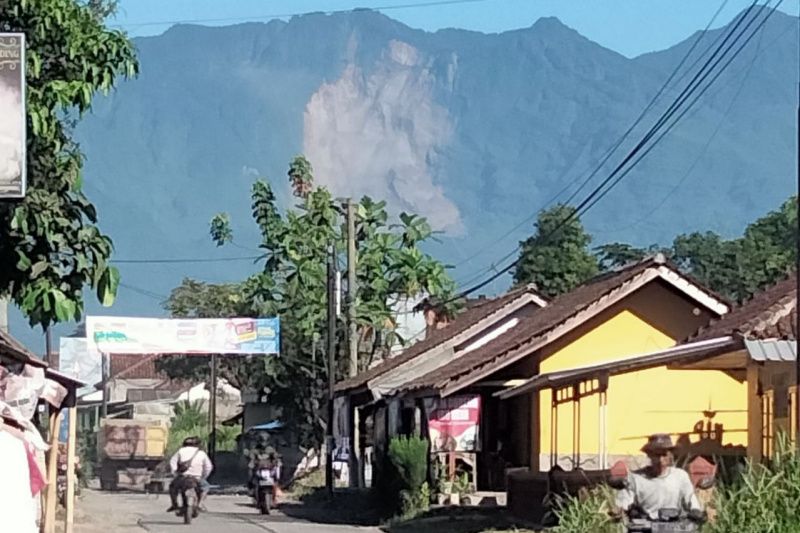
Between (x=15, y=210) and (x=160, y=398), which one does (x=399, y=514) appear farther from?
(x=160, y=398)

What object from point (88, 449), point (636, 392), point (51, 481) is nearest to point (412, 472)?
point (636, 392)

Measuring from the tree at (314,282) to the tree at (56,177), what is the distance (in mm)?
34137

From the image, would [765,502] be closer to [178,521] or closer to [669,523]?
[669,523]

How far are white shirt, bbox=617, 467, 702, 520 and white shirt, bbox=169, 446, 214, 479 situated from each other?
16841 mm

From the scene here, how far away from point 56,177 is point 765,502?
646 cm

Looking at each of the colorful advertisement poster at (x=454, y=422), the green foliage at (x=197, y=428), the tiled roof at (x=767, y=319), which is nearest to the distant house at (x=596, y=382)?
the colorful advertisement poster at (x=454, y=422)

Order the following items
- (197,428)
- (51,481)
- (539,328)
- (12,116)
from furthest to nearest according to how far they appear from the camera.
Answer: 1. (197,428)
2. (539,328)
3. (51,481)
4. (12,116)

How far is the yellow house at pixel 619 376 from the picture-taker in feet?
94.1

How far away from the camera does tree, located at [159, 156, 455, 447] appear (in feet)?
169

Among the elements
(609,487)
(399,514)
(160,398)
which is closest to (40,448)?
(609,487)

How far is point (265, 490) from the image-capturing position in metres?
36.4

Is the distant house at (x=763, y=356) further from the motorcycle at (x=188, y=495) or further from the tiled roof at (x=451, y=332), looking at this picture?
the tiled roof at (x=451, y=332)

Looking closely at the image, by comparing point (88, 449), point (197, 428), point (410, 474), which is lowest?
point (88, 449)

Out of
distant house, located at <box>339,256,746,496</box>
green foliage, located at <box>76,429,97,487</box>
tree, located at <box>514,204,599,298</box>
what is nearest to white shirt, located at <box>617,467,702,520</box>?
distant house, located at <box>339,256,746,496</box>
